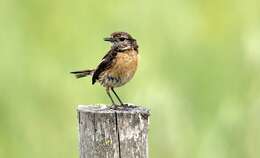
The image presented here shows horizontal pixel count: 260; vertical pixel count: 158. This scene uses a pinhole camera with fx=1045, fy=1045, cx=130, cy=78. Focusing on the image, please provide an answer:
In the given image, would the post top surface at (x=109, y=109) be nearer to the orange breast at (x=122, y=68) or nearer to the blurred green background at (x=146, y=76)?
the orange breast at (x=122, y=68)

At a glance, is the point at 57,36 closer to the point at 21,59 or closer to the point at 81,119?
the point at 21,59

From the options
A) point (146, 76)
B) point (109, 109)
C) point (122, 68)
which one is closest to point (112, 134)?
point (109, 109)

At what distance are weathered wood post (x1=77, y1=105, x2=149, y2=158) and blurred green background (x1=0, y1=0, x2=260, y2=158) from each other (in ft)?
6.40

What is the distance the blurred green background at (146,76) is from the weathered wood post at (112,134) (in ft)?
6.40

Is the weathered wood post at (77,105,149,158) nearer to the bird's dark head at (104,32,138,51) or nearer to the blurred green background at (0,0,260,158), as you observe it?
the bird's dark head at (104,32,138,51)

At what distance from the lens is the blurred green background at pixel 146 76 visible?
7.49 meters

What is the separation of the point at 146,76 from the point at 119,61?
1.20 metres

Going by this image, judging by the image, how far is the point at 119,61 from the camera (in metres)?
A: 6.63

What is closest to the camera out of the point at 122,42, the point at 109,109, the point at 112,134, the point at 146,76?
the point at 112,134

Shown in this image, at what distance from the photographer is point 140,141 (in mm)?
5430

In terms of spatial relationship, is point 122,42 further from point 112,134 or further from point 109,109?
point 112,134

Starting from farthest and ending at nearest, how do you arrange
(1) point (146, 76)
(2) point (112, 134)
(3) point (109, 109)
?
(1) point (146, 76)
(3) point (109, 109)
(2) point (112, 134)

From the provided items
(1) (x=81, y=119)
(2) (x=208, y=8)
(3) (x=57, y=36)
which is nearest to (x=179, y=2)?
(2) (x=208, y=8)

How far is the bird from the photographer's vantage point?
661cm
